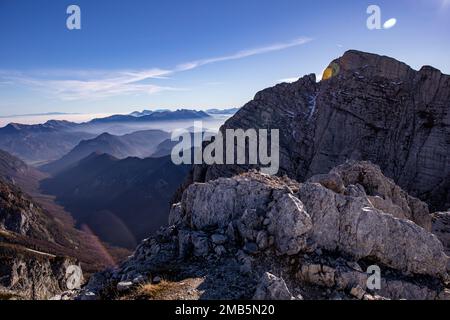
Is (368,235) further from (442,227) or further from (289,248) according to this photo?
(442,227)

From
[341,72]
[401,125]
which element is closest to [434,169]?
[401,125]

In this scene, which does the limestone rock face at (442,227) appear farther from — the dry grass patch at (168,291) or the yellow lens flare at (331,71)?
the yellow lens flare at (331,71)

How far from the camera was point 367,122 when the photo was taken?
108938 millimetres

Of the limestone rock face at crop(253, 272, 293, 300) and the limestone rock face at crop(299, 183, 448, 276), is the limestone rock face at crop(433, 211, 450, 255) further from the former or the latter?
the limestone rock face at crop(253, 272, 293, 300)

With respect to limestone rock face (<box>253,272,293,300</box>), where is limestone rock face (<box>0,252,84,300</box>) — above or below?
below

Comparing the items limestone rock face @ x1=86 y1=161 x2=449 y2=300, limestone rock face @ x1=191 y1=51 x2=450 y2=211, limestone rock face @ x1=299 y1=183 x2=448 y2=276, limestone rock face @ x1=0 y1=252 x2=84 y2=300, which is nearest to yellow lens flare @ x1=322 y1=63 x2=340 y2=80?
limestone rock face @ x1=191 y1=51 x2=450 y2=211

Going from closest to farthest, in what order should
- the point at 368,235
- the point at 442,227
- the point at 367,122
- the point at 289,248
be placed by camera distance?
the point at 289,248
the point at 368,235
the point at 442,227
the point at 367,122

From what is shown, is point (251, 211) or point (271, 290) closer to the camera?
point (271, 290)

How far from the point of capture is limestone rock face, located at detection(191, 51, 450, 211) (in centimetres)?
9738

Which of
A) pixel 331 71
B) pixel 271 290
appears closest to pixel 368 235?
pixel 271 290

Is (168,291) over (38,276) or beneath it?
over

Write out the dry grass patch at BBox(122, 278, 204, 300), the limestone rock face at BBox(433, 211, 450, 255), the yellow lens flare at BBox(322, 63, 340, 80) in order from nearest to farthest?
the dry grass patch at BBox(122, 278, 204, 300) → the limestone rock face at BBox(433, 211, 450, 255) → the yellow lens flare at BBox(322, 63, 340, 80)

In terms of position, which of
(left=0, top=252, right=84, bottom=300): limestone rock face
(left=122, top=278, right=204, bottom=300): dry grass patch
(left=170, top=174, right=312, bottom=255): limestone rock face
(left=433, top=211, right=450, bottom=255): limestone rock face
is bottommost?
(left=0, top=252, right=84, bottom=300): limestone rock face
